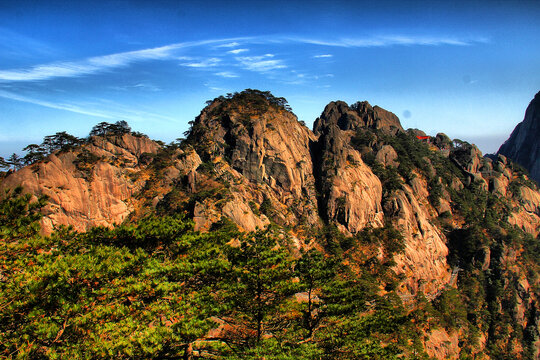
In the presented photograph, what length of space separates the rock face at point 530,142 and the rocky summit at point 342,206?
212 feet

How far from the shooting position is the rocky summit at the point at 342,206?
3891 centimetres

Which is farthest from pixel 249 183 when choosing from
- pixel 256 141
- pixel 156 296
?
pixel 156 296

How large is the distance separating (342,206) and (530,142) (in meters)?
128

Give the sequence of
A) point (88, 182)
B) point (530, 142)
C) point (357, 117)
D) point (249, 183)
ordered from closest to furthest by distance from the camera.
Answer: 1. point (88, 182)
2. point (249, 183)
3. point (357, 117)
4. point (530, 142)

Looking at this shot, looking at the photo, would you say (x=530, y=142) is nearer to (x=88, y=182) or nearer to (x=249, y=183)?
(x=249, y=183)

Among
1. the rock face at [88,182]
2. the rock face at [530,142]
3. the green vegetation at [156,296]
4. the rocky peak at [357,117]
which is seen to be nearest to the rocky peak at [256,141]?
the rock face at [88,182]

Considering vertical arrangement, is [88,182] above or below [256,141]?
below

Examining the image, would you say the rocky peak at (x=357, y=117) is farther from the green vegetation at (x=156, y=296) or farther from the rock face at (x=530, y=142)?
the green vegetation at (x=156, y=296)

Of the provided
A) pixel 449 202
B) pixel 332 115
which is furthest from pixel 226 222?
pixel 332 115

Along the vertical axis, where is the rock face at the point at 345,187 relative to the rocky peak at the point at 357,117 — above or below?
below

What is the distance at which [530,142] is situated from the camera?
133375 millimetres

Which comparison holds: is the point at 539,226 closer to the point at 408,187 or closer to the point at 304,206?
the point at 408,187

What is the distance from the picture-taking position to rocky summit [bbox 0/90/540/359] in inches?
1532

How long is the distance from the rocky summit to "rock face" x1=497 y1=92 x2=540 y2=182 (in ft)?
212
